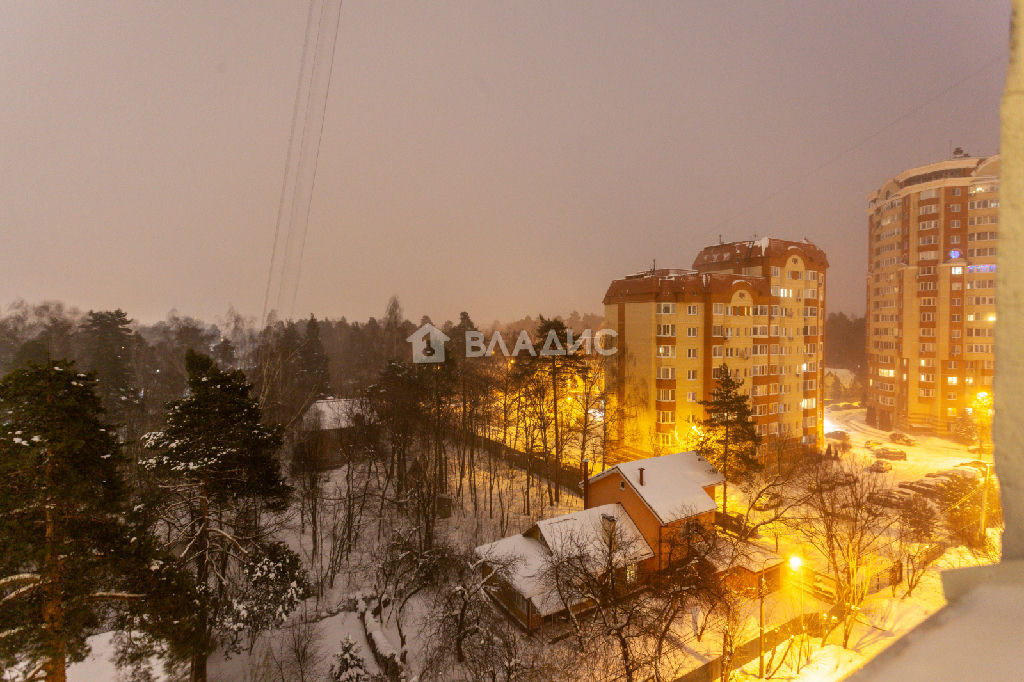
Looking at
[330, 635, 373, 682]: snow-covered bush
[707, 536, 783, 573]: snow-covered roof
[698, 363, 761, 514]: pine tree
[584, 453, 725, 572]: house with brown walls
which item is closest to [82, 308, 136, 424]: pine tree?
[330, 635, 373, 682]: snow-covered bush

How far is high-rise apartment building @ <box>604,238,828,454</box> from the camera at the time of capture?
1013 inches

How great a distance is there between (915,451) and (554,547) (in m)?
32.2

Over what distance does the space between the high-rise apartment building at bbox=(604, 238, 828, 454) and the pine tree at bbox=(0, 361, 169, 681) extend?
21499 mm

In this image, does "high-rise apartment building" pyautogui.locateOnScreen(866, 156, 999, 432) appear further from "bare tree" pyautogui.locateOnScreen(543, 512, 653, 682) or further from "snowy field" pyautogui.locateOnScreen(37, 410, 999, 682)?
"bare tree" pyautogui.locateOnScreen(543, 512, 653, 682)

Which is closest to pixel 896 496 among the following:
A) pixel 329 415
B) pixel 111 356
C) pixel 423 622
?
pixel 423 622

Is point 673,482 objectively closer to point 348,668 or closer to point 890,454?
point 348,668

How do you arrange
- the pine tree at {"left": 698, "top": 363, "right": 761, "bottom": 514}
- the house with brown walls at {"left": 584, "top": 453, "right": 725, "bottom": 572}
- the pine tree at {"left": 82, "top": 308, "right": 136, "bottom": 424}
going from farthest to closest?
1. the pine tree at {"left": 82, "top": 308, "right": 136, "bottom": 424}
2. the pine tree at {"left": 698, "top": 363, "right": 761, "bottom": 514}
3. the house with brown walls at {"left": 584, "top": 453, "right": 725, "bottom": 572}

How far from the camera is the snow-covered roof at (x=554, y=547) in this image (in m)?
13.1

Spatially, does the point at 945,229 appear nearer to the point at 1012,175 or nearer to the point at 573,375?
the point at 573,375

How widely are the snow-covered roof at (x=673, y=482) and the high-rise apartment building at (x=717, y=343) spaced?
255 inches

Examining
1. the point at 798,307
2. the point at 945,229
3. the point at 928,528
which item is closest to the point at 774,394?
the point at 798,307

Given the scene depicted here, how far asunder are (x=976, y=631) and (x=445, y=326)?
44.2 meters

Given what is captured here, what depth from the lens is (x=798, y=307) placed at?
1141 inches

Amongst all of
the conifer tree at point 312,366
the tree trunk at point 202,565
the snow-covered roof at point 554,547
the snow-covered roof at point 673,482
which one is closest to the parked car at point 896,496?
the snow-covered roof at point 673,482
